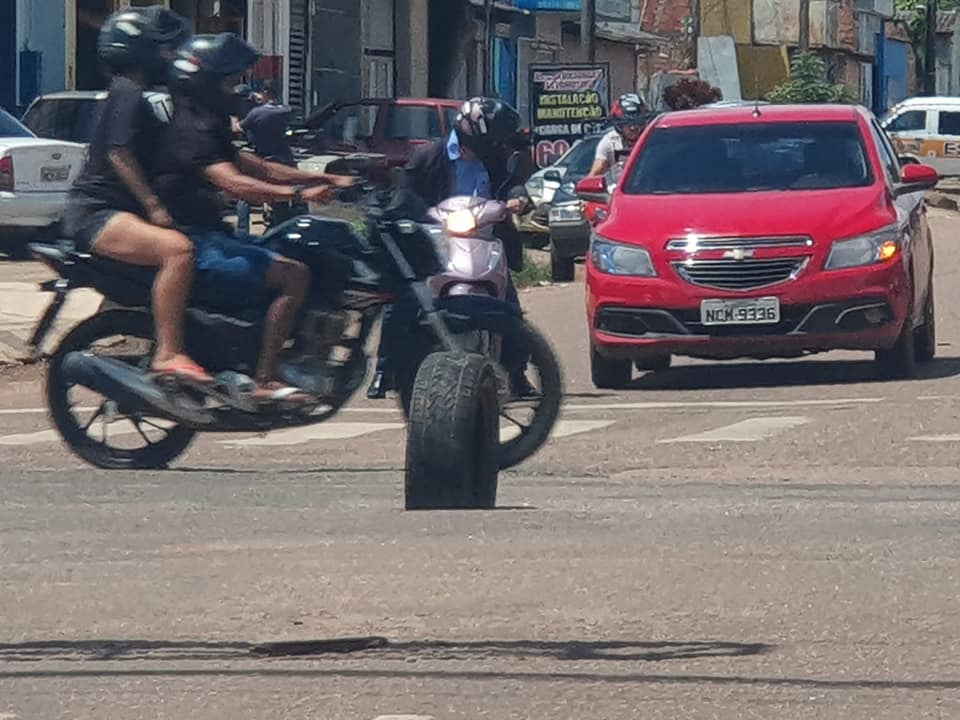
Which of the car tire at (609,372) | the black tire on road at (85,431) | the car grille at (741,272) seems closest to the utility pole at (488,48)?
the car tire at (609,372)

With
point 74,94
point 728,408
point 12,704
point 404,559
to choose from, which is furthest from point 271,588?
point 74,94

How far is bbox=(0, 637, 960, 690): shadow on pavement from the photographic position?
235 inches

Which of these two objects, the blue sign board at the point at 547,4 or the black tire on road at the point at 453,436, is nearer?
the black tire on road at the point at 453,436

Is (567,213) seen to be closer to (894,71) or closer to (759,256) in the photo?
(759,256)

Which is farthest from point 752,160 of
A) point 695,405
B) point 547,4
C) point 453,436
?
point 547,4

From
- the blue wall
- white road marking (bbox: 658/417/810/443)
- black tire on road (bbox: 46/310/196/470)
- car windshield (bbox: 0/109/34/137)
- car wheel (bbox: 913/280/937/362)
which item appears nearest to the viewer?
black tire on road (bbox: 46/310/196/470)

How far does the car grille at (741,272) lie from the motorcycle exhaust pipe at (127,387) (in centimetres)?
541

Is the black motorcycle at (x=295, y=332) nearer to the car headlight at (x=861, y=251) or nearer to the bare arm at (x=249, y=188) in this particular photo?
the bare arm at (x=249, y=188)

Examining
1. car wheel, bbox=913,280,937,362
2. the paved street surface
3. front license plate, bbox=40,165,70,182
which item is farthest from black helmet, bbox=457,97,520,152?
front license plate, bbox=40,165,70,182

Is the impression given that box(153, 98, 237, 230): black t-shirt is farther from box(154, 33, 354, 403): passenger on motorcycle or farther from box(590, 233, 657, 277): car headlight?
box(590, 233, 657, 277): car headlight

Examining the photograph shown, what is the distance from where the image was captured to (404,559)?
741 centimetres

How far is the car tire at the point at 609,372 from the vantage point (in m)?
15.6

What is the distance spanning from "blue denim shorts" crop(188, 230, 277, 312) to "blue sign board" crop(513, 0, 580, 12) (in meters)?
42.9

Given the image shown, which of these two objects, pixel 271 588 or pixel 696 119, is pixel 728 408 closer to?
pixel 696 119
